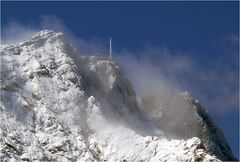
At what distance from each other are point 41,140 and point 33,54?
23.5 m

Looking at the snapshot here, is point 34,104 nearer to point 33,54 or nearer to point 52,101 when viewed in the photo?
point 52,101

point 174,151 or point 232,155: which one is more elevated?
point 232,155

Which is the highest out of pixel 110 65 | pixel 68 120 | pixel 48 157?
pixel 110 65

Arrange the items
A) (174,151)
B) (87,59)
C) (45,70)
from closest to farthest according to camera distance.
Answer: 1. (174,151)
2. (45,70)
3. (87,59)

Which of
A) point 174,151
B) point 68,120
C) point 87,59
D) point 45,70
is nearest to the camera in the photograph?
point 174,151

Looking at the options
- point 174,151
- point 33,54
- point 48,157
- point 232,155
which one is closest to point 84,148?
point 48,157

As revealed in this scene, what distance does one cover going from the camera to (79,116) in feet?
355

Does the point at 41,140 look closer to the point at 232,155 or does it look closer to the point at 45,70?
the point at 45,70

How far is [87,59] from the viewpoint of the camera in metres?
130

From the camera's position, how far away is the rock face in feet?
319

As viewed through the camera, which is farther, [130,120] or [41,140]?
[130,120]

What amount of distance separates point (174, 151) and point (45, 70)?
93.7 ft

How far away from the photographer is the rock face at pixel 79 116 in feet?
319

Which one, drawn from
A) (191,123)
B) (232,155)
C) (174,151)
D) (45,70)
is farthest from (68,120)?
(232,155)
